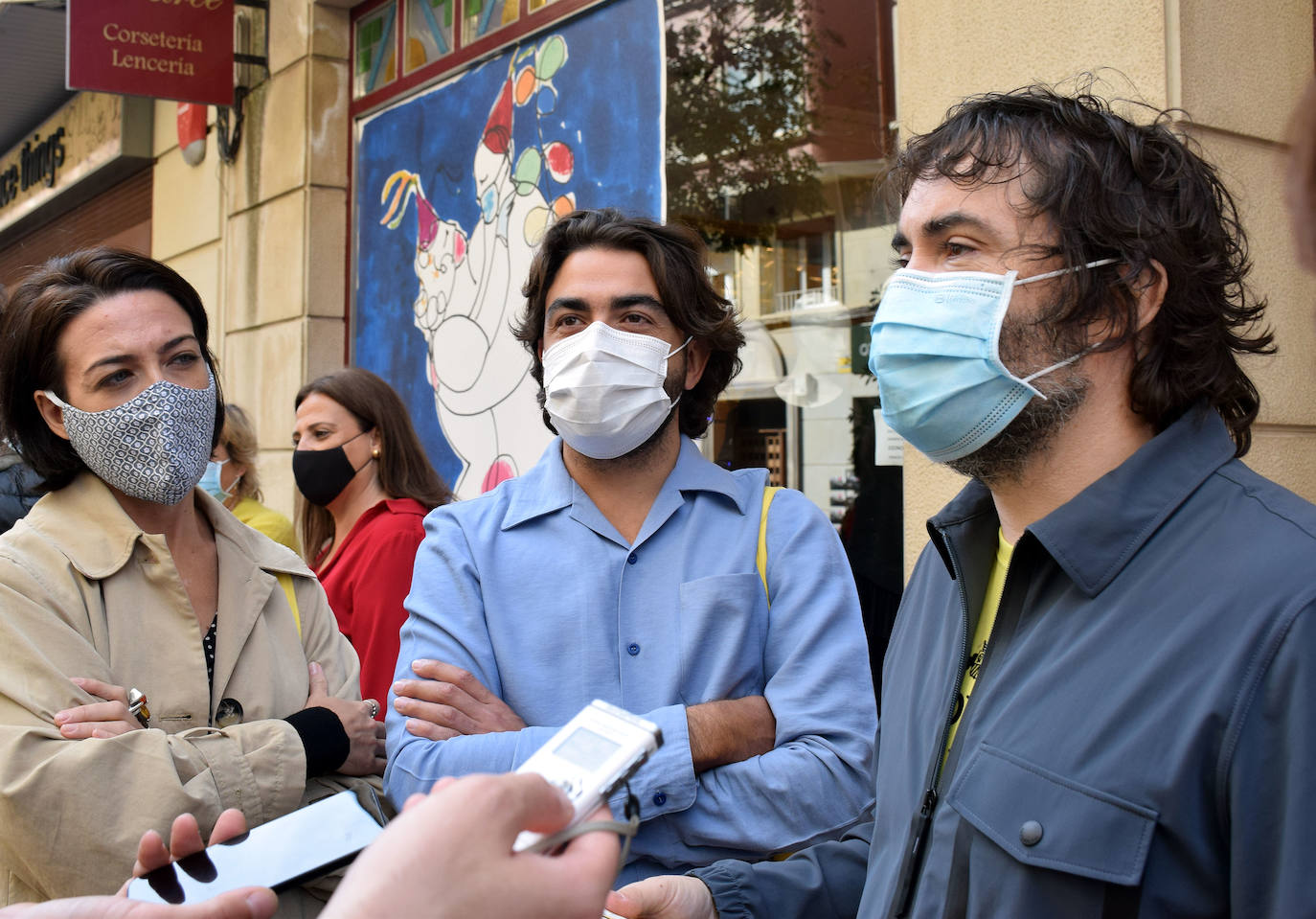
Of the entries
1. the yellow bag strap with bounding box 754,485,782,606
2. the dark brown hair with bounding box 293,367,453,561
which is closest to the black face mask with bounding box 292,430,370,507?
the dark brown hair with bounding box 293,367,453,561

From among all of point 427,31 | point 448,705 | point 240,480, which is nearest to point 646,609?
point 448,705

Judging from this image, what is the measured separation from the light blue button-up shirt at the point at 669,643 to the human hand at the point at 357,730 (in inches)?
6.4

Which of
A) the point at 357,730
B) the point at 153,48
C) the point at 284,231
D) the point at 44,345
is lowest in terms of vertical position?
the point at 357,730

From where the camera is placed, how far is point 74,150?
10852 mm

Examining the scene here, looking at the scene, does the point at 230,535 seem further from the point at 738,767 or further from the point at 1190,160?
the point at 1190,160

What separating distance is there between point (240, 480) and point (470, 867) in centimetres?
480

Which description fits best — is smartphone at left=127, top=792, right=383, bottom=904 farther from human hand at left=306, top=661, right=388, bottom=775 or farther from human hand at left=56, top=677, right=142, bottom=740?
human hand at left=306, top=661, right=388, bottom=775

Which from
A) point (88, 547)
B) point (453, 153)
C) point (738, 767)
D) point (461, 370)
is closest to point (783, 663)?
point (738, 767)

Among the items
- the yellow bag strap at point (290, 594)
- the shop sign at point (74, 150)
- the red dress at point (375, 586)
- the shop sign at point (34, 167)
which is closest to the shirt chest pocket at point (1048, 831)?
the yellow bag strap at point (290, 594)

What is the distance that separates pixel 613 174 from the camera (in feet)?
17.2

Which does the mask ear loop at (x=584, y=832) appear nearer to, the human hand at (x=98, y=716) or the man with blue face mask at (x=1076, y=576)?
the man with blue face mask at (x=1076, y=576)

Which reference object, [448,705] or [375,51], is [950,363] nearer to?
[448,705]

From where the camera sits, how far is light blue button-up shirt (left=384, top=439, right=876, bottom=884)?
2156 millimetres

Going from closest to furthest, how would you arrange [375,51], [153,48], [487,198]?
[487,198] < [375,51] < [153,48]
